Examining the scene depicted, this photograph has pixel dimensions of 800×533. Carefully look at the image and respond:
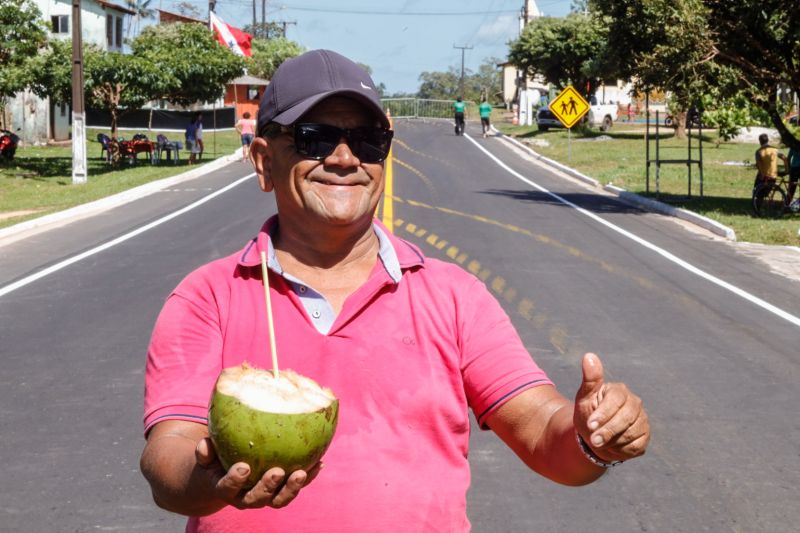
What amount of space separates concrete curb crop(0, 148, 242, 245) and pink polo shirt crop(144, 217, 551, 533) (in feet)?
52.9

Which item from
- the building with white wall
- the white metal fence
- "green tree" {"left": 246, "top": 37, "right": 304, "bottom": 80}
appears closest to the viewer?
the building with white wall

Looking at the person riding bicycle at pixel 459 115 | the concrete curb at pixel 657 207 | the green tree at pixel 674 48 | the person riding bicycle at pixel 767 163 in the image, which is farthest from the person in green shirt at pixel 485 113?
the person riding bicycle at pixel 767 163

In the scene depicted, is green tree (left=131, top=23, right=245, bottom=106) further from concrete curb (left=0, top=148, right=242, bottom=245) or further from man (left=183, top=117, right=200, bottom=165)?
concrete curb (left=0, top=148, right=242, bottom=245)

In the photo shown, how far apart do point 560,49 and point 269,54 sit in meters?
27.8

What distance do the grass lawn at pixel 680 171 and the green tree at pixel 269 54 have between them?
2532 cm

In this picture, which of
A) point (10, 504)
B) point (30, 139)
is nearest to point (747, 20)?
point (10, 504)

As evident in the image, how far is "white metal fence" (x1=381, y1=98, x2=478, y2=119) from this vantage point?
96.9m

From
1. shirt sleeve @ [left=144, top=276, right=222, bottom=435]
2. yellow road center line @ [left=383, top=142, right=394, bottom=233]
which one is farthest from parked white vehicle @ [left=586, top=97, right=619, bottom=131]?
shirt sleeve @ [left=144, top=276, right=222, bottom=435]

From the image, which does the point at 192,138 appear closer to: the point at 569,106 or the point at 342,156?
the point at 569,106

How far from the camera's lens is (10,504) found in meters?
6.07

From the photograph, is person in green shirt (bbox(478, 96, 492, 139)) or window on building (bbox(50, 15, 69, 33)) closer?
window on building (bbox(50, 15, 69, 33))

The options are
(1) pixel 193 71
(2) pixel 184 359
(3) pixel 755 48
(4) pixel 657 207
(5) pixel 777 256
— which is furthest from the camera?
(1) pixel 193 71

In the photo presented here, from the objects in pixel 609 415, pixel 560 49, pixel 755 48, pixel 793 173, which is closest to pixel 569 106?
pixel 755 48

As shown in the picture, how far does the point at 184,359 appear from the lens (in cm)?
260
